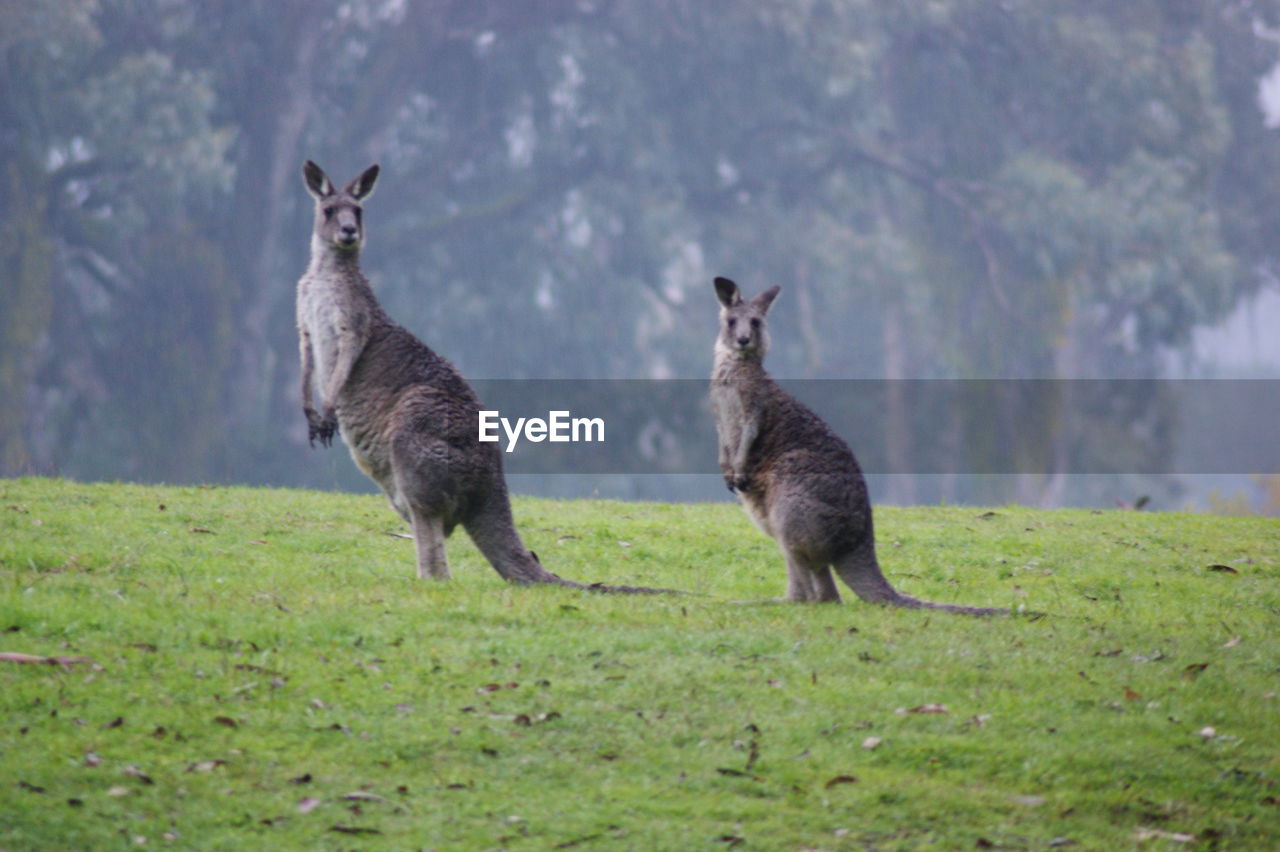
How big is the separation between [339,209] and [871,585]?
13.6 ft

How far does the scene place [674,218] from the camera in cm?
3397

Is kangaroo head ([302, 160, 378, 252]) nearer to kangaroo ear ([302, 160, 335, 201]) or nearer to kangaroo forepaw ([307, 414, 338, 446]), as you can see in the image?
kangaroo ear ([302, 160, 335, 201])

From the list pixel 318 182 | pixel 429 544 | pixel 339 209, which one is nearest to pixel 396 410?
pixel 429 544

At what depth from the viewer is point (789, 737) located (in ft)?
22.1

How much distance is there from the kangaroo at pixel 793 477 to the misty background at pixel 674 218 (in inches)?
879

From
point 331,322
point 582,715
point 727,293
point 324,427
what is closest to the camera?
point 582,715

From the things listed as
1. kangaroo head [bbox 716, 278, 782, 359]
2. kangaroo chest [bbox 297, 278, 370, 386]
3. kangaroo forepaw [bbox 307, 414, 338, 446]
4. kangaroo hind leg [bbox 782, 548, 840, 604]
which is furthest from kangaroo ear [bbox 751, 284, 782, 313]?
kangaroo forepaw [bbox 307, 414, 338, 446]

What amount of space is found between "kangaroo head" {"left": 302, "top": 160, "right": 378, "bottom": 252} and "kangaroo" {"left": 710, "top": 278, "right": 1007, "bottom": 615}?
236 cm

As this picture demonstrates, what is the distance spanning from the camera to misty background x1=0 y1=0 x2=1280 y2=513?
31.5 meters

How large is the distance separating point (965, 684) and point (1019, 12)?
31.0 m

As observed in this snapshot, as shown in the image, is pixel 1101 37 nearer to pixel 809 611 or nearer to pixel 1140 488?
pixel 1140 488

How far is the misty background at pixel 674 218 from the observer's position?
31484 millimetres

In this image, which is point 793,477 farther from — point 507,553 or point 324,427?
point 324,427

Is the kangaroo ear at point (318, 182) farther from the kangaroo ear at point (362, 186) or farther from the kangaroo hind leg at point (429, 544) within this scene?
the kangaroo hind leg at point (429, 544)
